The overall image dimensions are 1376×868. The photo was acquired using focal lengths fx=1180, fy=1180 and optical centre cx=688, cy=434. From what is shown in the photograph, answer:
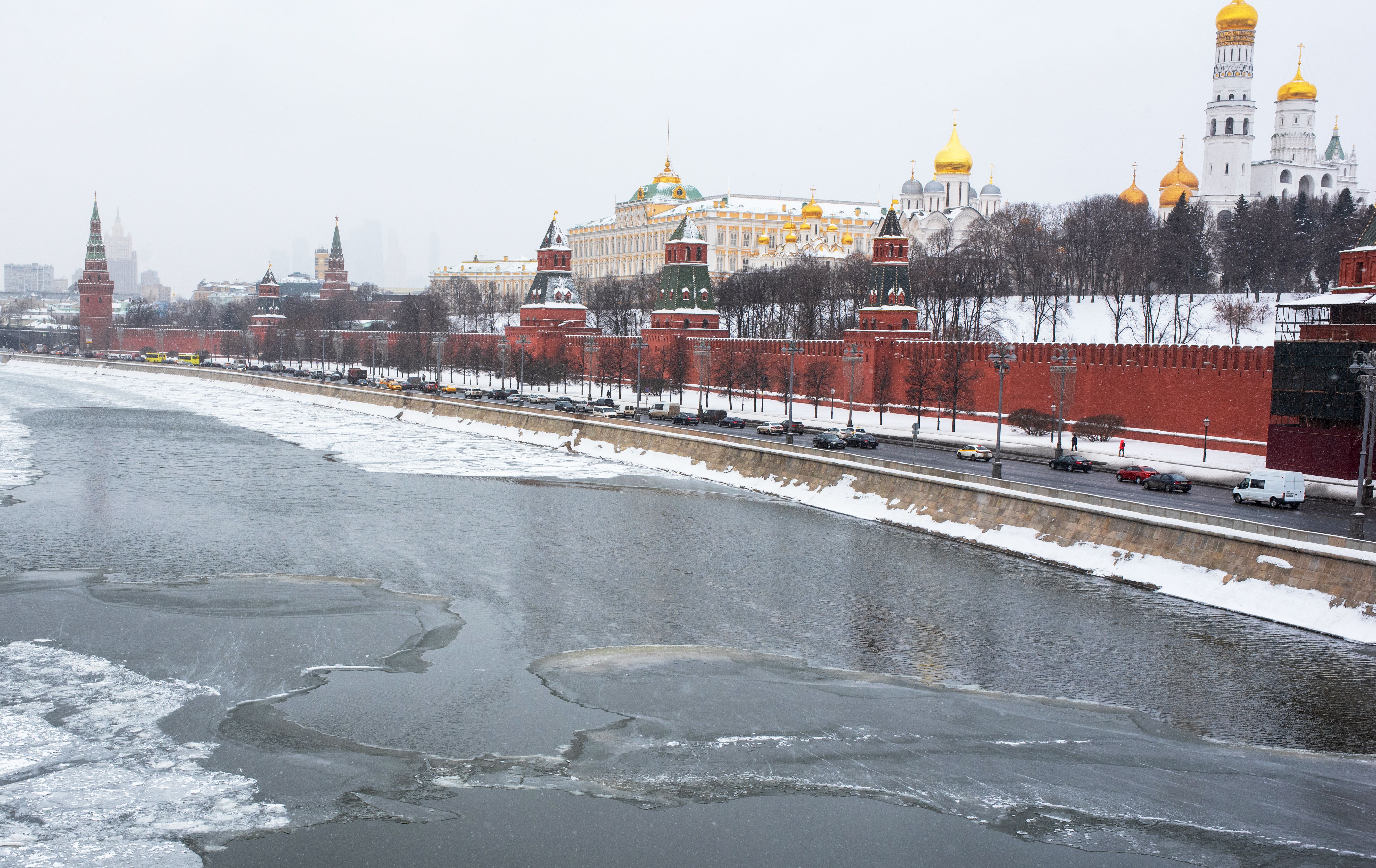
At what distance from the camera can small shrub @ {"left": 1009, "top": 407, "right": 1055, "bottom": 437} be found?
125 ft

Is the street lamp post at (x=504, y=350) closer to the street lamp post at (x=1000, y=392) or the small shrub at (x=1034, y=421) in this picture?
the street lamp post at (x=1000, y=392)

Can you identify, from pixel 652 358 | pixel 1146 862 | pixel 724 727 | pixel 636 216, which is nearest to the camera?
pixel 1146 862

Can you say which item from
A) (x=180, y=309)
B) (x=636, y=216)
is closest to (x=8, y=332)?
(x=180, y=309)

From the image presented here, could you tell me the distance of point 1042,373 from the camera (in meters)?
40.4

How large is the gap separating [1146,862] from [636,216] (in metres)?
112

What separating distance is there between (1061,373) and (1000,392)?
352 inches

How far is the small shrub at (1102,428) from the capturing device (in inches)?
1428

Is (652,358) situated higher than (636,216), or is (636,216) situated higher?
(636,216)

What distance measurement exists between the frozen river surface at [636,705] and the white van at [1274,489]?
6587 millimetres

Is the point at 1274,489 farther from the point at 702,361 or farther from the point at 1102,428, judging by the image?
Result: the point at 702,361

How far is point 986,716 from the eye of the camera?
12.1 meters

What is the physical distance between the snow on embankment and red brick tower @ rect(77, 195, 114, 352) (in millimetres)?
87322

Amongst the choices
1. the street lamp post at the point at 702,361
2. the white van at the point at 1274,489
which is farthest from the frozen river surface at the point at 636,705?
the street lamp post at the point at 702,361

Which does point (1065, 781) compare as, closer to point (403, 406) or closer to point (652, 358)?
point (403, 406)
